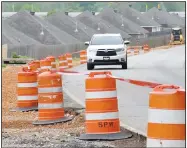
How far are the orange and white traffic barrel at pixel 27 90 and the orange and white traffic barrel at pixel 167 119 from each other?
8.67m

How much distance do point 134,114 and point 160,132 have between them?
704 centimetres

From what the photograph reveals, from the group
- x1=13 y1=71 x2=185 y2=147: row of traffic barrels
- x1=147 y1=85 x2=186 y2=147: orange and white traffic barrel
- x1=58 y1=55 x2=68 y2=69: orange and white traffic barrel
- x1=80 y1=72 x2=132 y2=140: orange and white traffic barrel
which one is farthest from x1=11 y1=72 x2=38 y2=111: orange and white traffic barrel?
x1=58 y1=55 x2=68 y2=69: orange and white traffic barrel

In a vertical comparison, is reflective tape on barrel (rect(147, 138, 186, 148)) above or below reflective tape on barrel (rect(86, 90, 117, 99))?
below

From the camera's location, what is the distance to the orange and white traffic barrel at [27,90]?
17000 mm

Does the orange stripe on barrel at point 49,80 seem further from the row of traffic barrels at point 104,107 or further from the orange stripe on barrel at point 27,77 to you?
the orange stripe on barrel at point 27,77

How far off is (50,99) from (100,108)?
308 centimetres

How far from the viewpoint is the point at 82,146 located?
10656mm

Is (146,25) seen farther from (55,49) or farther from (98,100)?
(98,100)

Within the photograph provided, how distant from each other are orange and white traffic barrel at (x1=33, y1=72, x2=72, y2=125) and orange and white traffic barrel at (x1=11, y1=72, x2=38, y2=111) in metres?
2.60

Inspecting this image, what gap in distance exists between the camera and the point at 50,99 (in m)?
14.3

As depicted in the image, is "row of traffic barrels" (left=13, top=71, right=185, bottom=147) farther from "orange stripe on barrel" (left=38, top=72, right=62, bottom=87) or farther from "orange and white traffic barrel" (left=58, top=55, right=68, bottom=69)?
"orange and white traffic barrel" (left=58, top=55, right=68, bottom=69)

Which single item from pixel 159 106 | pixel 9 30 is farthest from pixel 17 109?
pixel 9 30

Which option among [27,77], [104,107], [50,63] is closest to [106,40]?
[50,63]

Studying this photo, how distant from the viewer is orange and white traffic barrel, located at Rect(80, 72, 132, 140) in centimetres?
1140
